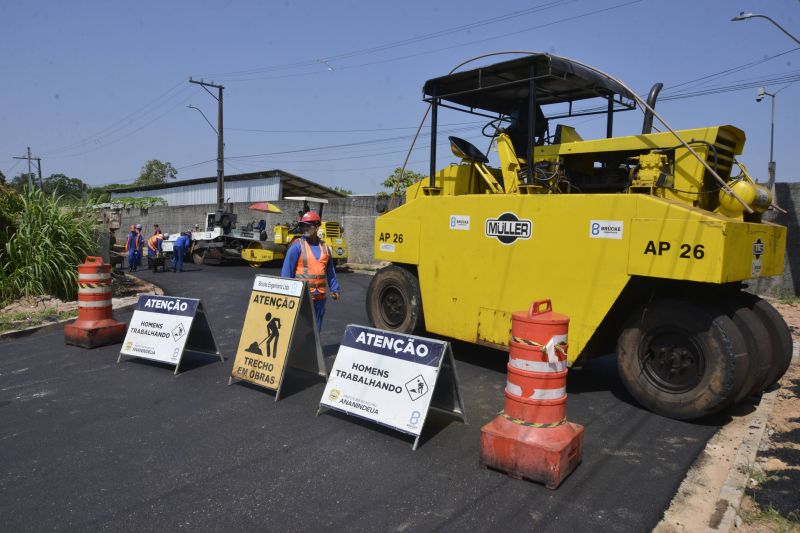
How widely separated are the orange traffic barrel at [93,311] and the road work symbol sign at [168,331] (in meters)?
0.92

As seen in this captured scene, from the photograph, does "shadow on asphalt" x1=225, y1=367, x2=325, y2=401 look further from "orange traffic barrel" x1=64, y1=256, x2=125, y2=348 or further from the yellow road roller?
"orange traffic barrel" x1=64, y1=256, x2=125, y2=348

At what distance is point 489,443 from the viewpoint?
4094 millimetres

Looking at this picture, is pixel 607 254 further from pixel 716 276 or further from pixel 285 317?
pixel 285 317

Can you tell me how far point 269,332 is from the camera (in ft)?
19.5

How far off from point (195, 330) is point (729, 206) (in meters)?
6.07

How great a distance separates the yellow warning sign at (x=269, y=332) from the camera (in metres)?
5.76

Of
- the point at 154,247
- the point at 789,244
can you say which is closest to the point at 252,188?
the point at 154,247

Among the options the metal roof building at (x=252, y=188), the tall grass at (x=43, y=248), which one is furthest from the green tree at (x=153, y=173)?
the tall grass at (x=43, y=248)

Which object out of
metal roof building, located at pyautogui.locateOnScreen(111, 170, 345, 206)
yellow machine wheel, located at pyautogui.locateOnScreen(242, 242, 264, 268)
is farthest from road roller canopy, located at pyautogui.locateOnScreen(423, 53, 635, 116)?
metal roof building, located at pyautogui.locateOnScreen(111, 170, 345, 206)

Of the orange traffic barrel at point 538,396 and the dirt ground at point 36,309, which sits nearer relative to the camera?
the orange traffic barrel at point 538,396

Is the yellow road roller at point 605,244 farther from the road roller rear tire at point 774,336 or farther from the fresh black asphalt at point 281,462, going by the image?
the fresh black asphalt at point 281,462

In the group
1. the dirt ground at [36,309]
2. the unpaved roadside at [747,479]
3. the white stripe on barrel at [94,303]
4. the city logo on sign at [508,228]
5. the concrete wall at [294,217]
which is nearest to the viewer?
the unpaved roadside at [747,479]

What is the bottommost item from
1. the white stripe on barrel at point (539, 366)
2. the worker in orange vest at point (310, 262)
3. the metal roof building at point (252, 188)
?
the white stripe on barrel at point (539, 366)

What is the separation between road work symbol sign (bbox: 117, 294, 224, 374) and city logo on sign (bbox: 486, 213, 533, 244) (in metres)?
3.54
